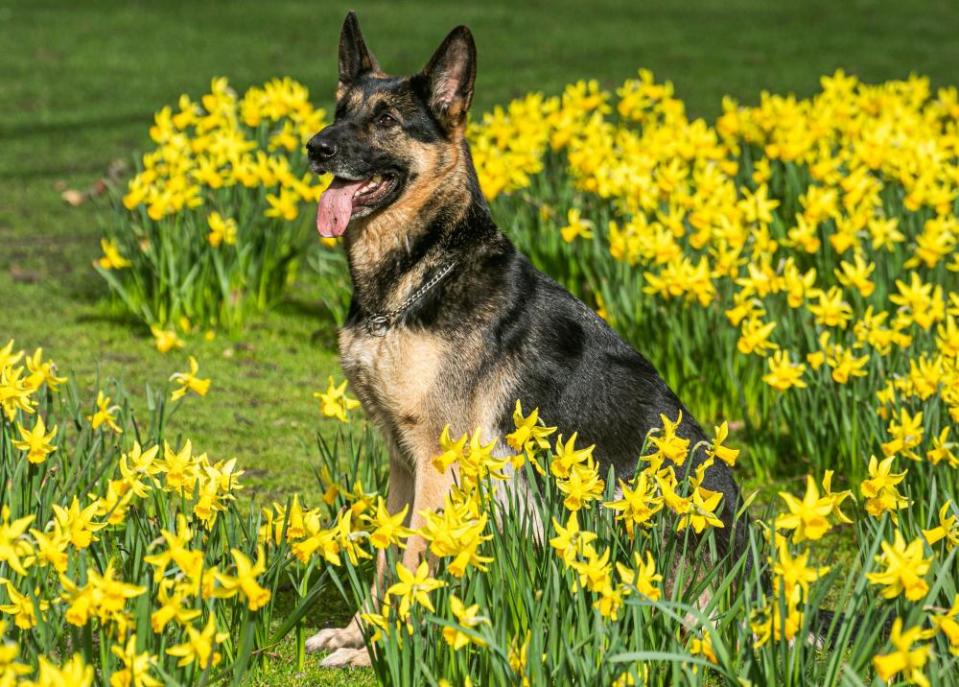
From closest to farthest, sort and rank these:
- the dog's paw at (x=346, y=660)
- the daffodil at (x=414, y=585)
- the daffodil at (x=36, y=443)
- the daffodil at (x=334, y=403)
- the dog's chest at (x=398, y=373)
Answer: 1. the daffodil at (x=414, y=585)
2. the daffodil at (x=36, y=443)
3. the daffodil at (x=334, y=403)
4. the dog's paw at (x=346, y=660)
5. the dog's chest at (x=398, y=373)

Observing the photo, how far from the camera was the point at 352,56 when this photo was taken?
4398mm

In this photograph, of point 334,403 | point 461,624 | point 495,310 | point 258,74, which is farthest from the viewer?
point 258,74

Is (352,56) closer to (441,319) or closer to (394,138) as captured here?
(394,138)

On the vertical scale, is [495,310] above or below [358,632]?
above

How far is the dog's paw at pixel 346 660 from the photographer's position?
3678 millimetres

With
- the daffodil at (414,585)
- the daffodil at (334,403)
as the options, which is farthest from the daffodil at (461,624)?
the daffodil at (334,403)

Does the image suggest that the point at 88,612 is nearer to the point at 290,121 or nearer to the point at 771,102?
the point at 290,121

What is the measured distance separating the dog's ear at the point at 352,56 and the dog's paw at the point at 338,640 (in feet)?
5.70

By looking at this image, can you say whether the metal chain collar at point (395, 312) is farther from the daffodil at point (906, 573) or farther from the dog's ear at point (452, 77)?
the daffodil at point (906, 573)

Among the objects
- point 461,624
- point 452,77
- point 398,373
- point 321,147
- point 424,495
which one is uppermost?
point 452,77

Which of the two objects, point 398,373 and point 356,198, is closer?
point 398,373

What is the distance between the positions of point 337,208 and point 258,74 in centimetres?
900

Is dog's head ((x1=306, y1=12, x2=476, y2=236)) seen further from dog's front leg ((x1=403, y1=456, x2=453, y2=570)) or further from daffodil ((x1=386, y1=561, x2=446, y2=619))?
daffodil ((x1=386, y1=561, x2=446, y2=619))

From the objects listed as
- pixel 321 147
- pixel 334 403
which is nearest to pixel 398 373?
pixel 334 403
